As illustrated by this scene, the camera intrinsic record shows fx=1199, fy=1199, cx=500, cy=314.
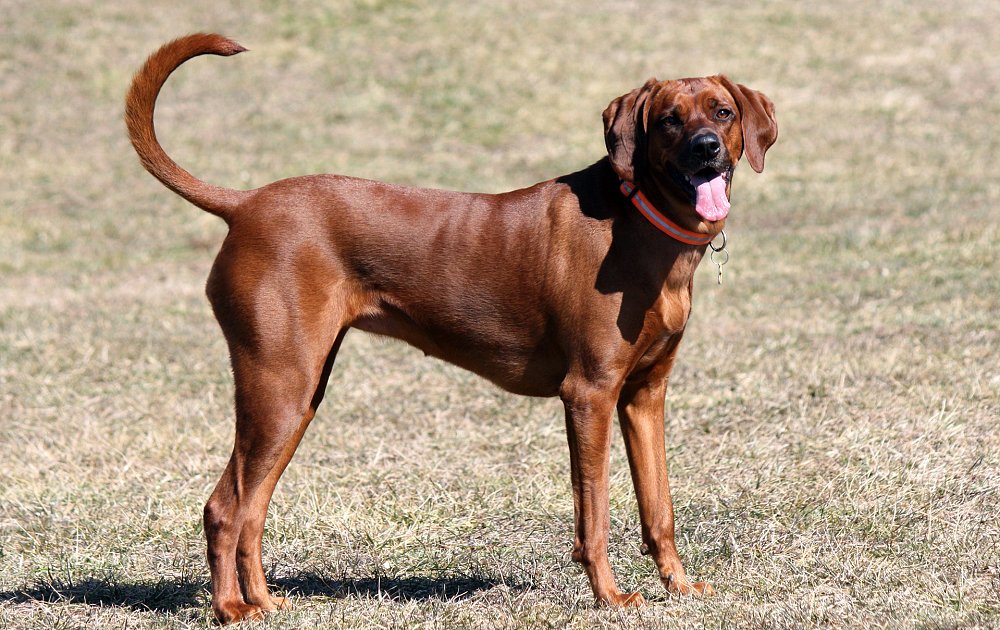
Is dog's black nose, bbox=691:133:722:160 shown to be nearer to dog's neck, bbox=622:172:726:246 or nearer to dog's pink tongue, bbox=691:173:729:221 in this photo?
dog's pink tongue, bbox=691:173:729:221

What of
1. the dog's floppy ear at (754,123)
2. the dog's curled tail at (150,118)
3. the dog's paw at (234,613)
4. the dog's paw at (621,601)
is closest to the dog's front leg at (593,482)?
the dog's paw at (621,601)

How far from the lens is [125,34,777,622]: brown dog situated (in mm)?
4629

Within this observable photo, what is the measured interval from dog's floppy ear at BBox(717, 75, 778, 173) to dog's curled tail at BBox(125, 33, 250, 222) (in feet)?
6.74

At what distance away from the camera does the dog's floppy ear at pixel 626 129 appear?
4.70 meters

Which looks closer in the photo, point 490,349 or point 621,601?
point 621,601

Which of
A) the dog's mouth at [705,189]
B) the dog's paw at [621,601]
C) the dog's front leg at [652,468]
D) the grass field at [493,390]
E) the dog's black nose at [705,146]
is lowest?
the grass field at [493,390]

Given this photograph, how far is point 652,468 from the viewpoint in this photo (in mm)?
4957

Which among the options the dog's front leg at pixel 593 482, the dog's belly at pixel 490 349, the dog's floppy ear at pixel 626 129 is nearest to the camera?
the dog's front leg at pixel 593 482

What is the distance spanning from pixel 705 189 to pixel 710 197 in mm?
36

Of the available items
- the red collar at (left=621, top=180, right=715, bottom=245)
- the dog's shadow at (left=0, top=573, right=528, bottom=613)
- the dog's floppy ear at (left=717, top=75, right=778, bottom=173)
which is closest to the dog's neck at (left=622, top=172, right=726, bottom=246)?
the red collar at (left=621, top=180, right=715, bottom=245)

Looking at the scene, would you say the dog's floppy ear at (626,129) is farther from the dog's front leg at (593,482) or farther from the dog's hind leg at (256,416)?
the dog's hind leg at (256,416)

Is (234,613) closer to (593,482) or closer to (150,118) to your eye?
(593,482)

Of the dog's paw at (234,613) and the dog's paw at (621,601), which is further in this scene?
the dog's paw at (234,613)

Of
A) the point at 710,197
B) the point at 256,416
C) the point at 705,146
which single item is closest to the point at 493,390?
the point at 256,416
